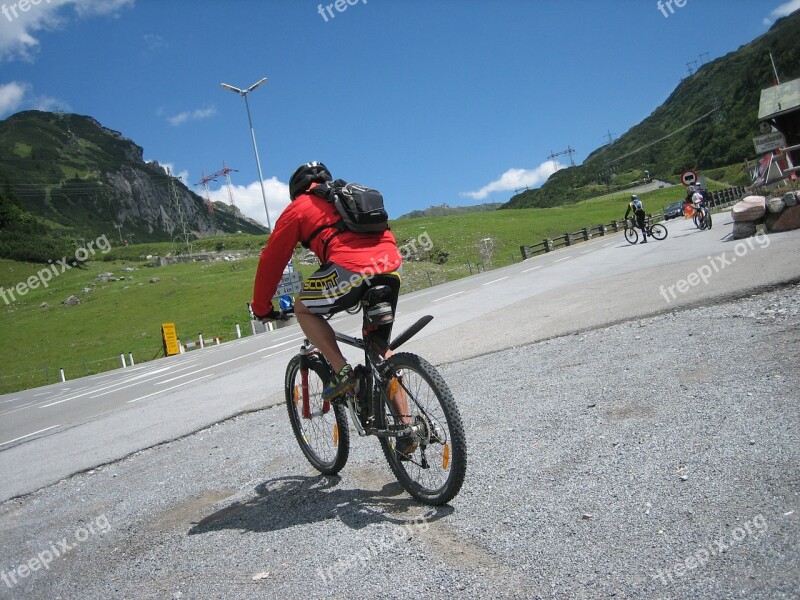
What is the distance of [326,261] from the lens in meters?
3.65

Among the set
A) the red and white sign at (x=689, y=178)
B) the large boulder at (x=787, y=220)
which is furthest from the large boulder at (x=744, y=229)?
the red and white sign at (x=689, y=178)

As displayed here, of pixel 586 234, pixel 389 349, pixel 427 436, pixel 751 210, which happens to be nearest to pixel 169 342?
pixel 586 234

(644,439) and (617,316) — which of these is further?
(617,316)

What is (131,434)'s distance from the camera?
26.2ft

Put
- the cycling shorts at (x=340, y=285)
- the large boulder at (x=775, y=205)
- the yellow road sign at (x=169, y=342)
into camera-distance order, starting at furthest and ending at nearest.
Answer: the yellow road sign at (x=169, y=342)
the large boulder at (x=775, y=205)
the cycling shorts at (x=340, y=285)

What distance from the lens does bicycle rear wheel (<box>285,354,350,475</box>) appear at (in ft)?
13.9

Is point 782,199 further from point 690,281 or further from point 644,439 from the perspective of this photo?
point 644,439

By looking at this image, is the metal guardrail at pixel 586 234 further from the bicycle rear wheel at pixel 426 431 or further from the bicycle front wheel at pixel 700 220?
the bicycle rear wheel at pixel 426 431

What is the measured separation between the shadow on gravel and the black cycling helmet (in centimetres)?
208

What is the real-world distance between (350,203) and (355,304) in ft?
→ 2.10

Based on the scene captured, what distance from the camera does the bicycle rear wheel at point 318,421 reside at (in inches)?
167

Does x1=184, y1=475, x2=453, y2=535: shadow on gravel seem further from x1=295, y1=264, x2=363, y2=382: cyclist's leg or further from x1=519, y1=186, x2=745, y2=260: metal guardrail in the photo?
x1=519, y1=186, x2=745, y2=260: metal guardrail

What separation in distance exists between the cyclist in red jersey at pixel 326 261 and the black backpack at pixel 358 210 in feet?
0.14

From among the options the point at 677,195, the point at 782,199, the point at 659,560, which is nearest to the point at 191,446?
the point at 659,560
